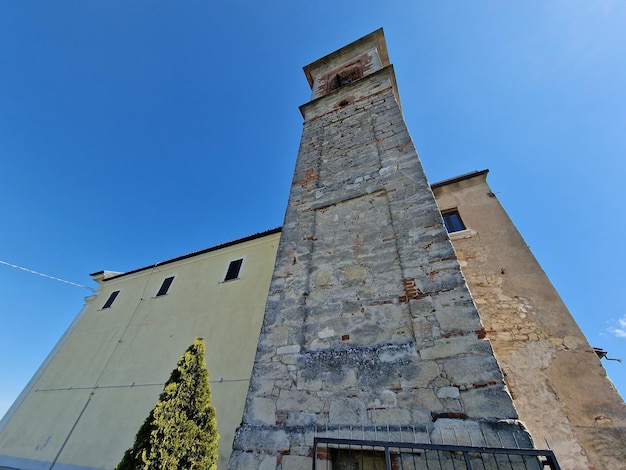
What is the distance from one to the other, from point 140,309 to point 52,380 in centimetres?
432

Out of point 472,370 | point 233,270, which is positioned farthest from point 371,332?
point 233,270

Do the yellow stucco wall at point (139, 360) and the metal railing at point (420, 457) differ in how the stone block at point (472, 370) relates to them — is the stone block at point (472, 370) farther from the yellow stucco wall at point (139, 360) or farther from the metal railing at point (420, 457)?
the yellow stucco wall at point (139, 360)

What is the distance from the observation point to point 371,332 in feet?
9.43

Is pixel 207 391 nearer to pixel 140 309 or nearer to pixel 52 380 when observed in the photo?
pixel 140 309

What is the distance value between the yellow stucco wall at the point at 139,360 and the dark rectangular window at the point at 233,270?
0.65 ft

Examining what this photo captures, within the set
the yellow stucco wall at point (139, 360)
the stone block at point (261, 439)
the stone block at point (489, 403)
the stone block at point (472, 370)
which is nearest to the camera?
the stone block at point (489, 403)

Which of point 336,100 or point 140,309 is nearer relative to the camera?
point 336,100

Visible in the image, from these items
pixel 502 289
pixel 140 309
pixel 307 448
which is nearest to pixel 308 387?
pixel 307 448

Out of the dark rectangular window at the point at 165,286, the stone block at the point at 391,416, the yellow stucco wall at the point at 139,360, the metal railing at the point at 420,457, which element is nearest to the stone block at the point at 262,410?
the metal railing at the point at 420,457

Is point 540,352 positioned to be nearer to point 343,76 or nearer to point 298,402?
point 298,402

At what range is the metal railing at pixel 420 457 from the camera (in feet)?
5.82

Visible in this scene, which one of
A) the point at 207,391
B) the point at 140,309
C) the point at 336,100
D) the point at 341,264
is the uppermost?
the point at 336,100

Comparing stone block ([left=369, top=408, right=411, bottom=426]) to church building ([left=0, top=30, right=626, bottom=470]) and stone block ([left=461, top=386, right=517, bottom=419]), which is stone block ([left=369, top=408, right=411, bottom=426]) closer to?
church building ([left=0, top=30, right=626, bottom=470])

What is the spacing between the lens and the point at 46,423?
9.02 meters
